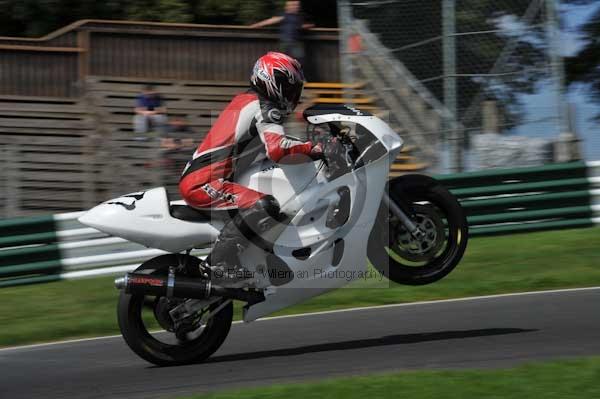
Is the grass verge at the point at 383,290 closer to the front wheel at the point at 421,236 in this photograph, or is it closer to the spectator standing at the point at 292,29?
the front wheel at the point at 421,236

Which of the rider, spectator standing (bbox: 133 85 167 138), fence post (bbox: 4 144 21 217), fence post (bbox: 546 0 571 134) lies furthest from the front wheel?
spectator standing (bbox: 133 85 167 138)

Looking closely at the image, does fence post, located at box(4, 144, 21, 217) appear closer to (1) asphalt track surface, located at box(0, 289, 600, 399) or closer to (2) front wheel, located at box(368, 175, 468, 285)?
(1) asphalt track surface, located at box(0, 289, 600, 399)

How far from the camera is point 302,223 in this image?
709 cm

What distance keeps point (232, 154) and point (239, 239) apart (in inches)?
21.8

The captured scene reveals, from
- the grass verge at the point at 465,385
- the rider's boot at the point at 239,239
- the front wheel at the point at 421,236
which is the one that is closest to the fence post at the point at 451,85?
the front wheel at the point at 421,236

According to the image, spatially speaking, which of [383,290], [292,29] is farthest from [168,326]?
[292,29]

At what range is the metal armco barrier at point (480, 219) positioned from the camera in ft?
36.9

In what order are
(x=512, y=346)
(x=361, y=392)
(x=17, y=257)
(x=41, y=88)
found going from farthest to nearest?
1. (x=41, y=88)
2. (x=17, y=257)
3. (x=512, y=346)
4. (x=361, y=392)

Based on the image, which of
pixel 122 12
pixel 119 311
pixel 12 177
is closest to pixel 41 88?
pixel 122 12

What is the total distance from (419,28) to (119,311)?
687 cm

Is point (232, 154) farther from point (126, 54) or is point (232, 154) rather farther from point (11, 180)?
point (126, 54)

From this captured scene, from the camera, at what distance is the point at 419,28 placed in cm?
1289

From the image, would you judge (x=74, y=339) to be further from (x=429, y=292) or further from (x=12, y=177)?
(x=12, y=177)

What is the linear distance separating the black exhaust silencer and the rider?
12 centimetres
